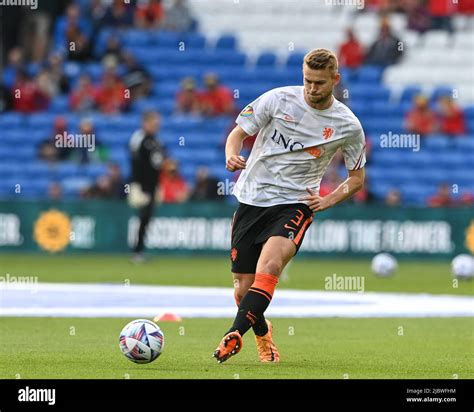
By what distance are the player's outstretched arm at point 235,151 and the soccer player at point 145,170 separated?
1428 cm

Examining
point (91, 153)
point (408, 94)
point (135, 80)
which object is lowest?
point (91, 153)

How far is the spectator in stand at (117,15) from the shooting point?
33.2 m

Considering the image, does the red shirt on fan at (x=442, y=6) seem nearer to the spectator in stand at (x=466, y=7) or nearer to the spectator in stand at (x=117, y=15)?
the spectator in stand at (x=466, y=7)

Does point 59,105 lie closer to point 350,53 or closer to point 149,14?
point 149,14

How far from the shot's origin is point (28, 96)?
3234 centimetres

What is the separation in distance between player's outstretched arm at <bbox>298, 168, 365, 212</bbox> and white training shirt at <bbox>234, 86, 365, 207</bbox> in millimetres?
92

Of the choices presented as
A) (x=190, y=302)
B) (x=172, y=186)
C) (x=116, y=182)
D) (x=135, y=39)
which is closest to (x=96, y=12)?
(x=135, y=39)

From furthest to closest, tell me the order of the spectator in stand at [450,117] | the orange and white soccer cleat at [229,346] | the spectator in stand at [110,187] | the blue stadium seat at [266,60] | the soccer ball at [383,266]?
1. the blue stadium seat at [266,60]
2. the spectator in stand at [450,117]
3. the spectator in stand at [110,187]
4. the soccer ball at [383,266]
5. the orange and white soccer cleat at [229,346]

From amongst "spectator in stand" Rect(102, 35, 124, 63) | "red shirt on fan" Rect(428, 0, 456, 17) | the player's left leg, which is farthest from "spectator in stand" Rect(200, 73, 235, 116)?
the player's left leg

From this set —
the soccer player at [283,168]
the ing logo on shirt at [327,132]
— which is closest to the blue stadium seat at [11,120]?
the soccer player at [283,168]

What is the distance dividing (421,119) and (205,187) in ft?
19.9

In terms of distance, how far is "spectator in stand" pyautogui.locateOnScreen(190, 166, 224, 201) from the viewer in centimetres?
2806

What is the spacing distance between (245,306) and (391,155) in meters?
21.2
